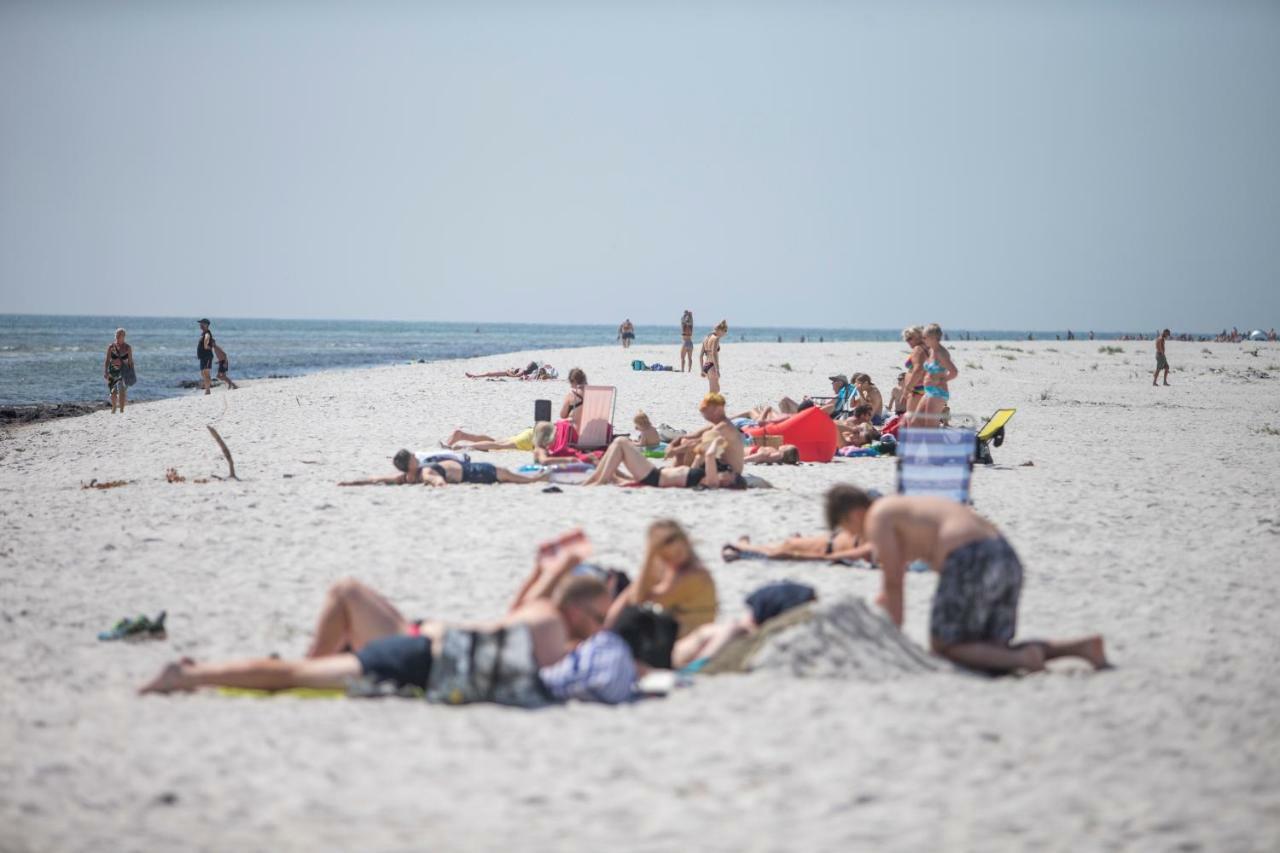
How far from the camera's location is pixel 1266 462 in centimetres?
1236

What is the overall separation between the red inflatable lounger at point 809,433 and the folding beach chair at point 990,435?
5.10ft

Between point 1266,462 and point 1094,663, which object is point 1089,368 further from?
point 1094,663

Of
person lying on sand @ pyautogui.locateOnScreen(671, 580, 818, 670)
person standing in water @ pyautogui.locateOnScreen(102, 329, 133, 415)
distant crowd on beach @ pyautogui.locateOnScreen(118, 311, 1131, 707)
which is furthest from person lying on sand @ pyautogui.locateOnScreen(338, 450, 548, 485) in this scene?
person standing in water @ pyautogui.locateOnScreen(102, 329, 133, 415)

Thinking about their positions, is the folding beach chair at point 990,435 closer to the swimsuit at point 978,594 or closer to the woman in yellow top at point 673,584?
the swimsuit at point 978,594

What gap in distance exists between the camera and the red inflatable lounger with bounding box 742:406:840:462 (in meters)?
11.6

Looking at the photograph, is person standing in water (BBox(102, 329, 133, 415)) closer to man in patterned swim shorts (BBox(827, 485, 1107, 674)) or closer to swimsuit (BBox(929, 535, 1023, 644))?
man in patterned swim shorts (BBox(827, 485, 1107, 674))

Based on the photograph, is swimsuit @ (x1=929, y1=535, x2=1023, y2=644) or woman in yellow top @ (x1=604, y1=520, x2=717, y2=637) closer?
swimsuit @ (x1=929, y1=535, x2=1023, y2=644)

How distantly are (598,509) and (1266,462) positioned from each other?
8.22 m

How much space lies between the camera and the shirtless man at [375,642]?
454 centimetres

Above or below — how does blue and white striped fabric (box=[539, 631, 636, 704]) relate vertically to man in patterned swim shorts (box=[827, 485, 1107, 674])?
below

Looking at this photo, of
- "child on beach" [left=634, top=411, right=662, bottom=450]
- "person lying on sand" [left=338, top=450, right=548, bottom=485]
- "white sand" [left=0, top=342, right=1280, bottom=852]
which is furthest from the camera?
"child on beach" [left=634, top=411, right=662, bottom=450]

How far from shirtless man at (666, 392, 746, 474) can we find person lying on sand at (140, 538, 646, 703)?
14.9 ft

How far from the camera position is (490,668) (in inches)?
175

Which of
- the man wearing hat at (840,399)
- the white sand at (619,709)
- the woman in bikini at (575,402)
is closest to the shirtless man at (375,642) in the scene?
the white sand at (619,709)
